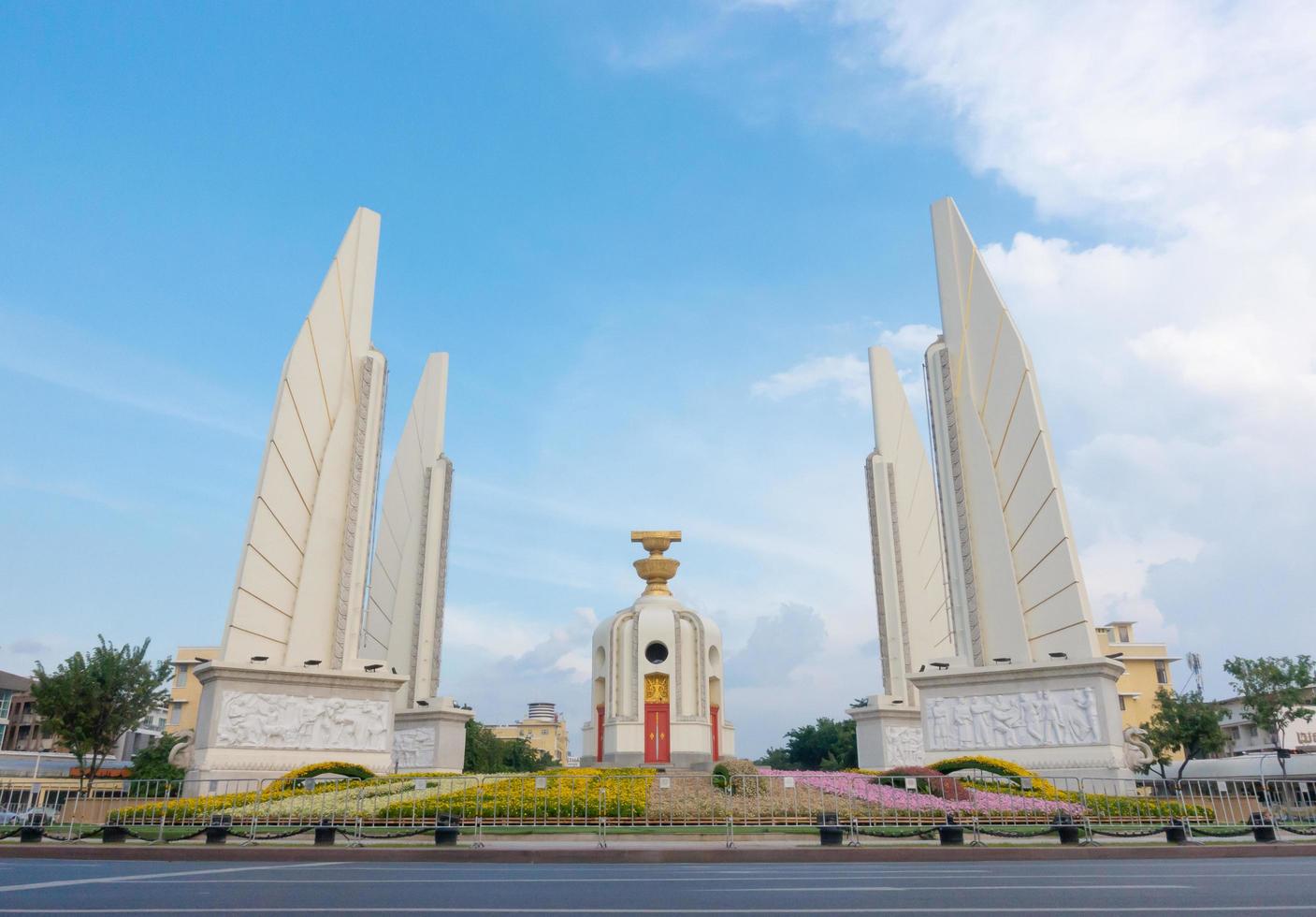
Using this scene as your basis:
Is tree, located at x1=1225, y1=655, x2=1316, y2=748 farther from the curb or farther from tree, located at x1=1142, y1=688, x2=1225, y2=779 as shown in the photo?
the curb

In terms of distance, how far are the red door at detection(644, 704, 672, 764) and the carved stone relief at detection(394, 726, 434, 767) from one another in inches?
344

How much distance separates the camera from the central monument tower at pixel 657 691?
1151 inches

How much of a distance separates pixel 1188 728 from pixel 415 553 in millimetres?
24347

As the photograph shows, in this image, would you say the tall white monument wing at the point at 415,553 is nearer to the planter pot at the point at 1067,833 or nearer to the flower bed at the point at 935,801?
the flower bed at the point at 935,801

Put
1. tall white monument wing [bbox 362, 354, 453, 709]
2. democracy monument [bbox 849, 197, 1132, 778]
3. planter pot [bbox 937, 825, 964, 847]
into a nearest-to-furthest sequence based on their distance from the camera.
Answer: planter pot [bbox 937, 825, 964, 847] → democracy monument [bbox 849, 197, 1132, 778] → tall white monument wing [bbox 362, 354, 453, 709]

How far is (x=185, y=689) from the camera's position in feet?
146

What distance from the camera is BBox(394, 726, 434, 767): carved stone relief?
22.7m

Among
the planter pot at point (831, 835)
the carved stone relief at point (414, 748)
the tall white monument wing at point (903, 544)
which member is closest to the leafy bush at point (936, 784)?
the planter pot at point (831, 835)

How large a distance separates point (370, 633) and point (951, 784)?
1897cm

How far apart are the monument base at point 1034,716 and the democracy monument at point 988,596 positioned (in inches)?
0.9

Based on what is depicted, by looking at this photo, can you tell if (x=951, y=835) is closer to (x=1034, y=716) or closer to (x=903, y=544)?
(x=1034, y=716)

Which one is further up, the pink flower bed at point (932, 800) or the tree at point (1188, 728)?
the tree at point (1188, 728)

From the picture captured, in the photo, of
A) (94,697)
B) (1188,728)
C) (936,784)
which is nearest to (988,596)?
(936,784)

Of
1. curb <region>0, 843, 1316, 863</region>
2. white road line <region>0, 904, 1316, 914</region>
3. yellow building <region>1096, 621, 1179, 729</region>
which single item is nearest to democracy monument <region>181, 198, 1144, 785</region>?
curb <region>0, 843, 1316, 863</region>
